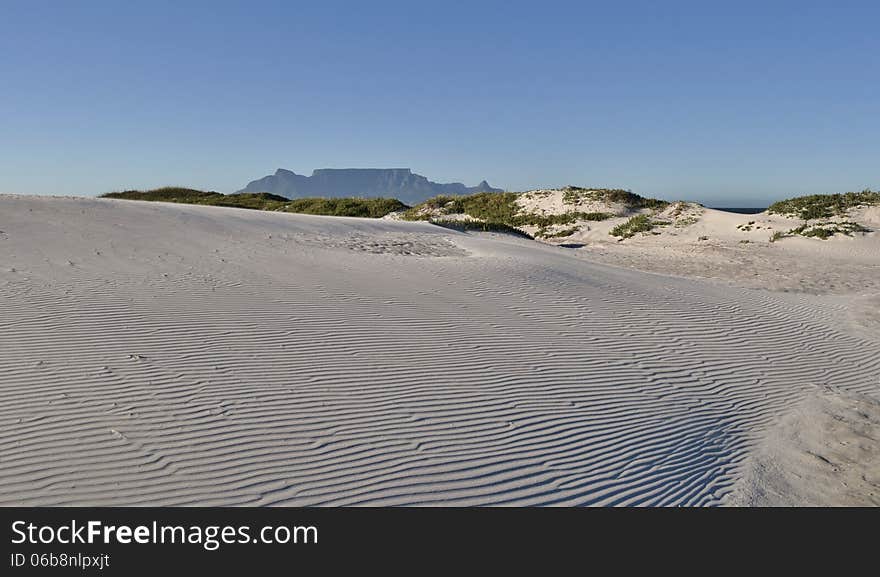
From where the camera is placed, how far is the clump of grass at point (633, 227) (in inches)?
1080

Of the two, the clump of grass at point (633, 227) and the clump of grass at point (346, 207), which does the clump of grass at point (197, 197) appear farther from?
the clump of grass at point (633, 227)

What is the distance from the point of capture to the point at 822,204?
27250 mm

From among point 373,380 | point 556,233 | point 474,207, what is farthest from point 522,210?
point 373,380

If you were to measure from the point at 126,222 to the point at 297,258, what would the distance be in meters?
4.77

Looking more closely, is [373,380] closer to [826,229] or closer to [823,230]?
[823,230]

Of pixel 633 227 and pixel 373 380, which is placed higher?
pixel 633 227

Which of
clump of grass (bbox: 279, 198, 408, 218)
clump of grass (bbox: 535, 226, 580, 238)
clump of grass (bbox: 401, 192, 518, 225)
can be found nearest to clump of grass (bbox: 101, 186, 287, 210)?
clump of grass (bbox: 279, 198, 408, 218)

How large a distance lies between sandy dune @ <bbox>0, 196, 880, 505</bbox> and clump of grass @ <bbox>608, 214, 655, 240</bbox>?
1561 cm

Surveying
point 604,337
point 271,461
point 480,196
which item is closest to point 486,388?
point 271,461

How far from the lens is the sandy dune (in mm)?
4285

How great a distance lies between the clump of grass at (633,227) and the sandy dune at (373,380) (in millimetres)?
15611

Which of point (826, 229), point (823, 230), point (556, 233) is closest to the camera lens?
point (823, 230)

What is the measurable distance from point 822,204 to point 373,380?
93.0 feet
